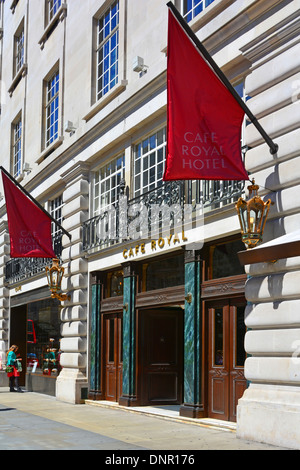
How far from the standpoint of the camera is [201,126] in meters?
11.1

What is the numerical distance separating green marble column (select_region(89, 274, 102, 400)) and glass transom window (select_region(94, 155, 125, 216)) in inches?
78.6

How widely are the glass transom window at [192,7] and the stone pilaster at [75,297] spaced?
5.85 metres

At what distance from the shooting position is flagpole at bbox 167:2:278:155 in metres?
10.9

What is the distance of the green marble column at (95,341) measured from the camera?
18.2 m

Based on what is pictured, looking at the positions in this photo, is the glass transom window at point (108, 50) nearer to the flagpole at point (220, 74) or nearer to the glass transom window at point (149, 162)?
the glass transom window at point (149, 162)

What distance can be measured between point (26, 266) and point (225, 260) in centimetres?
1348

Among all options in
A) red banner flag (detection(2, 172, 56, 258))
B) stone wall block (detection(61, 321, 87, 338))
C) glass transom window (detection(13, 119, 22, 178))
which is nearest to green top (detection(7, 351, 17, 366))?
stone wall block (detection(61, 321, 87, 338))

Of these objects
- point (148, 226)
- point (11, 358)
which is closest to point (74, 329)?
point (148, 226)

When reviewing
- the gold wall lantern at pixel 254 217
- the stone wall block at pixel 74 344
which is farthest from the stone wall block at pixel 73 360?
the gold wall lantern at pixel 254 217

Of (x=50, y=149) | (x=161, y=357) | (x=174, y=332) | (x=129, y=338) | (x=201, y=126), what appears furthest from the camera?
(x=50, y=149)

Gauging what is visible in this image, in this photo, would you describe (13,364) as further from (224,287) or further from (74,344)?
(224,287)

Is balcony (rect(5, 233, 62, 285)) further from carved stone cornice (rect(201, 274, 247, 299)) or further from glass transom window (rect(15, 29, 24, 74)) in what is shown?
carved stone cornice (rect(201, 274, 247, 299))
